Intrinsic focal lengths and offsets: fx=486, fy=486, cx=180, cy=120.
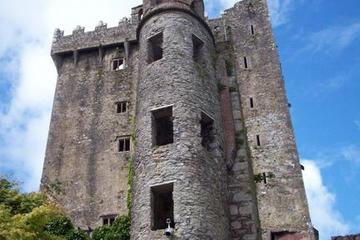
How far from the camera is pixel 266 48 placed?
27203mm

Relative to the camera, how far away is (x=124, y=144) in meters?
25.5

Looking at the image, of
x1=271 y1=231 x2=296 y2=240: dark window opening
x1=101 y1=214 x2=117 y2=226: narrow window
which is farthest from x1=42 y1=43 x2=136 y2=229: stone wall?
x1=271 y1=231 x2=296 y2=240: dark window opening

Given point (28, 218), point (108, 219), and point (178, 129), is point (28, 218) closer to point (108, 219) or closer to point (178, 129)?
point (178, 129)

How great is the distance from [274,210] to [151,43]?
940cm

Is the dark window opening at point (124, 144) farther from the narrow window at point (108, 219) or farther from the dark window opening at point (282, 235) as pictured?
the dark window opening at point (282, 235)

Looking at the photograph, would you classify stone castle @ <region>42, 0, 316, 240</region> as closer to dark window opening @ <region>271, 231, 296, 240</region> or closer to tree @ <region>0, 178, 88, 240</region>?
dark window opening @ <region>271, 231, 296, 240</region>

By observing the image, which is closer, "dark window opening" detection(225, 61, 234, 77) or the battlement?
"dark window opening" detection(225, 61, 234, 77)

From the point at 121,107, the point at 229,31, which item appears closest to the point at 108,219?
the point at 121,107

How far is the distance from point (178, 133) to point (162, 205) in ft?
8.07

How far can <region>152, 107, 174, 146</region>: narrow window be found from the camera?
1667 cm

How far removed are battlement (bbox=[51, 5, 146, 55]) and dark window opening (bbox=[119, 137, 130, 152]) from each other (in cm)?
671

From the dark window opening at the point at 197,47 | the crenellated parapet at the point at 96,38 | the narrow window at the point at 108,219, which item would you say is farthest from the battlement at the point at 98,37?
the narrow window at the point at 108,219

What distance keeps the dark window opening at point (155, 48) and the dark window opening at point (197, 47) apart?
131cm

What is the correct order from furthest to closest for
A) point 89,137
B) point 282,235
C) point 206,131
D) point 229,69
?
point 89,137 → point 282,235 → point 229,69 → point 206,131
